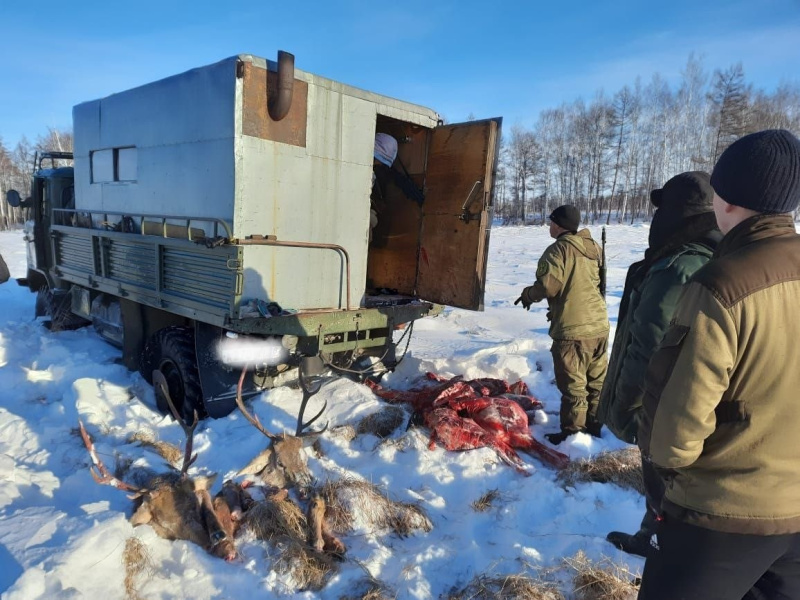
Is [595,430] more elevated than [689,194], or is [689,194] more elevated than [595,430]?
[689,194]

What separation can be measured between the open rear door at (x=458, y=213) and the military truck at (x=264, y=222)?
0.05 ft

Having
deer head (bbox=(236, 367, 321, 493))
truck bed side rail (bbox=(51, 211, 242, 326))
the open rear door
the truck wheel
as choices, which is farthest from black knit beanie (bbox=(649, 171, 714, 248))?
the truck wheel

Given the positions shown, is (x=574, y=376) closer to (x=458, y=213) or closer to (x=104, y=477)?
(x=458, y=213)

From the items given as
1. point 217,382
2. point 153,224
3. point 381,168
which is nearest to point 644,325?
point 217,382

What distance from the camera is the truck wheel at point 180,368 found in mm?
4863

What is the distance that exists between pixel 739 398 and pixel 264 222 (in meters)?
3.47

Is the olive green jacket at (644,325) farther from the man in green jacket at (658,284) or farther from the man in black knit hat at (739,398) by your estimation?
the man in black knit hat at (739,398)

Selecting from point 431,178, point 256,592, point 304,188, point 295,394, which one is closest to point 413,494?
point 256,592

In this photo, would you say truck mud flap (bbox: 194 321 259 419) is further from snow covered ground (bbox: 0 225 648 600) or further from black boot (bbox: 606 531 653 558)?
black boot (bbox: 606 531 653 558)

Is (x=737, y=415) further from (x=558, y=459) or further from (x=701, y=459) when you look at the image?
(x=558, y=459)

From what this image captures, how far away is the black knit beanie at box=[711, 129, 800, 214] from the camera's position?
1469 millimetres

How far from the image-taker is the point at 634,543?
A: 287cm

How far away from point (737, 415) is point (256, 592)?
89.1 inches

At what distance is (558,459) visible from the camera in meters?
3.97
